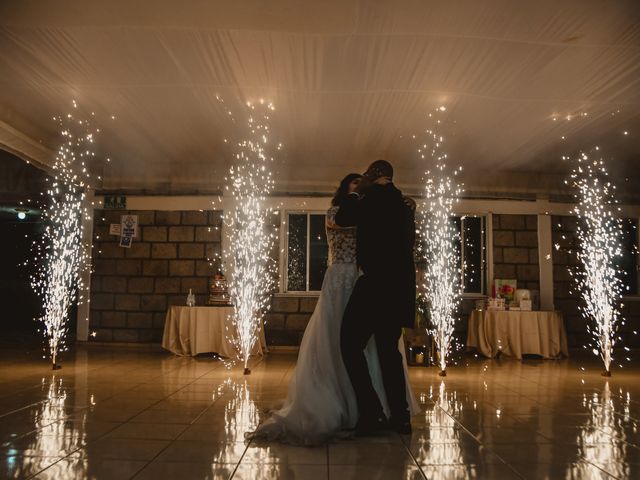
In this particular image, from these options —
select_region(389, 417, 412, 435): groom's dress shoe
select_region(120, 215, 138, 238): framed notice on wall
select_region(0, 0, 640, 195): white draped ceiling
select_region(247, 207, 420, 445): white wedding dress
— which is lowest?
select_region(389, 417, 412, 435): groom's dress shoe

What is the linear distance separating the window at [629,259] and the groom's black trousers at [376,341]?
7.28 m

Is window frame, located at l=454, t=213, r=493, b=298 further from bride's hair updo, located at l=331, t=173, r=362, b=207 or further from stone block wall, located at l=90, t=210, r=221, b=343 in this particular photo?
bride's hair updo, located at l=331, t=173, r=362, b=207

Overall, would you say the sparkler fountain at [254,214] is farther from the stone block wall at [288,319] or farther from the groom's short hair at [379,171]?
the groom's short hair at [379,171]

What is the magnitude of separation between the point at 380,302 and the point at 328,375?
0.51 meters

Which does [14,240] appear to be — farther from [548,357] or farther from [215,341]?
[548,357]

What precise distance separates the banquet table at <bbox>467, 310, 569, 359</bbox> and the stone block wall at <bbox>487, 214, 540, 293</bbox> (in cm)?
114

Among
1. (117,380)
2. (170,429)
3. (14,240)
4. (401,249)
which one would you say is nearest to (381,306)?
(401,249)

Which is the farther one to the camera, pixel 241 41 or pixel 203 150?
pixel 203 150

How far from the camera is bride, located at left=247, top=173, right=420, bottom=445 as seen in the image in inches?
110

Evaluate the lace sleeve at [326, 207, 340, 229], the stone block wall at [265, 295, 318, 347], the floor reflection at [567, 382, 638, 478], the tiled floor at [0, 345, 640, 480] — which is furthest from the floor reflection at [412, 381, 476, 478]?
the stone block wall at [265, 295, 318, 347]

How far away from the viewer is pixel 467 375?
228 inches

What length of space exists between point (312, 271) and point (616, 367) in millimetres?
4249

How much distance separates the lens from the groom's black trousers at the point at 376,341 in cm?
293

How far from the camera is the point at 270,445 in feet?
8.78
